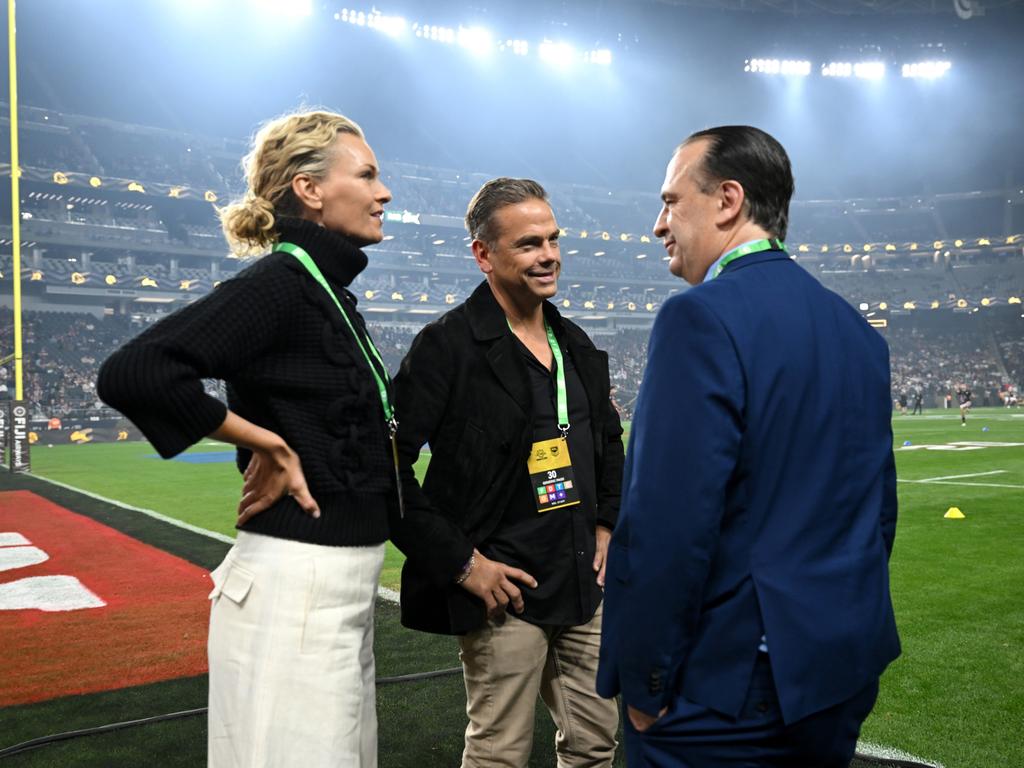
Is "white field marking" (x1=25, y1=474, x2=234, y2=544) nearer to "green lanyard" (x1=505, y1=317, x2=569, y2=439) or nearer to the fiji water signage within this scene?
the fiji water signage

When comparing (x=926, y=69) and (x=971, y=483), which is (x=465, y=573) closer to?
(x=971, y=483)

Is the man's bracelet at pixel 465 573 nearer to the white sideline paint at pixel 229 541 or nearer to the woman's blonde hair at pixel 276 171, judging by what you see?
the woman's blonde hair at pixel 276 171

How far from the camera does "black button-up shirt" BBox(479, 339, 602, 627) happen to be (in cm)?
263

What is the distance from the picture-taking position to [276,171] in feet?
7.34

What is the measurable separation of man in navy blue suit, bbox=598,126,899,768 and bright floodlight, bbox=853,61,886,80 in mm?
66530

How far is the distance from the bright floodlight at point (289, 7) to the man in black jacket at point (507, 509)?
54210mm

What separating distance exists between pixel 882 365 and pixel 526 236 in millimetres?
1245

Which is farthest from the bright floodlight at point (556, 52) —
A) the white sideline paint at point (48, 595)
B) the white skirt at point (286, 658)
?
the white skirt at point (286, 658)

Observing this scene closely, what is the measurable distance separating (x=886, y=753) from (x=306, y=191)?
3278 mm

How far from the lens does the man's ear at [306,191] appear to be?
2199mm

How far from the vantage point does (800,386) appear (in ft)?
5.42

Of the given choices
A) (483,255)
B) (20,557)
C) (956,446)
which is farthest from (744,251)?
(956,446)

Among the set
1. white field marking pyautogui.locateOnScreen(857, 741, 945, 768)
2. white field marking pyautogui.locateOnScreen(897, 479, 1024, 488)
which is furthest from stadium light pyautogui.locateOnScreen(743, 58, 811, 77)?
white field marking pyautogui.locateOnScreen(857, 741, 945, 768)

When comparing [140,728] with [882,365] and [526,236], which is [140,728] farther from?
[882,365]
